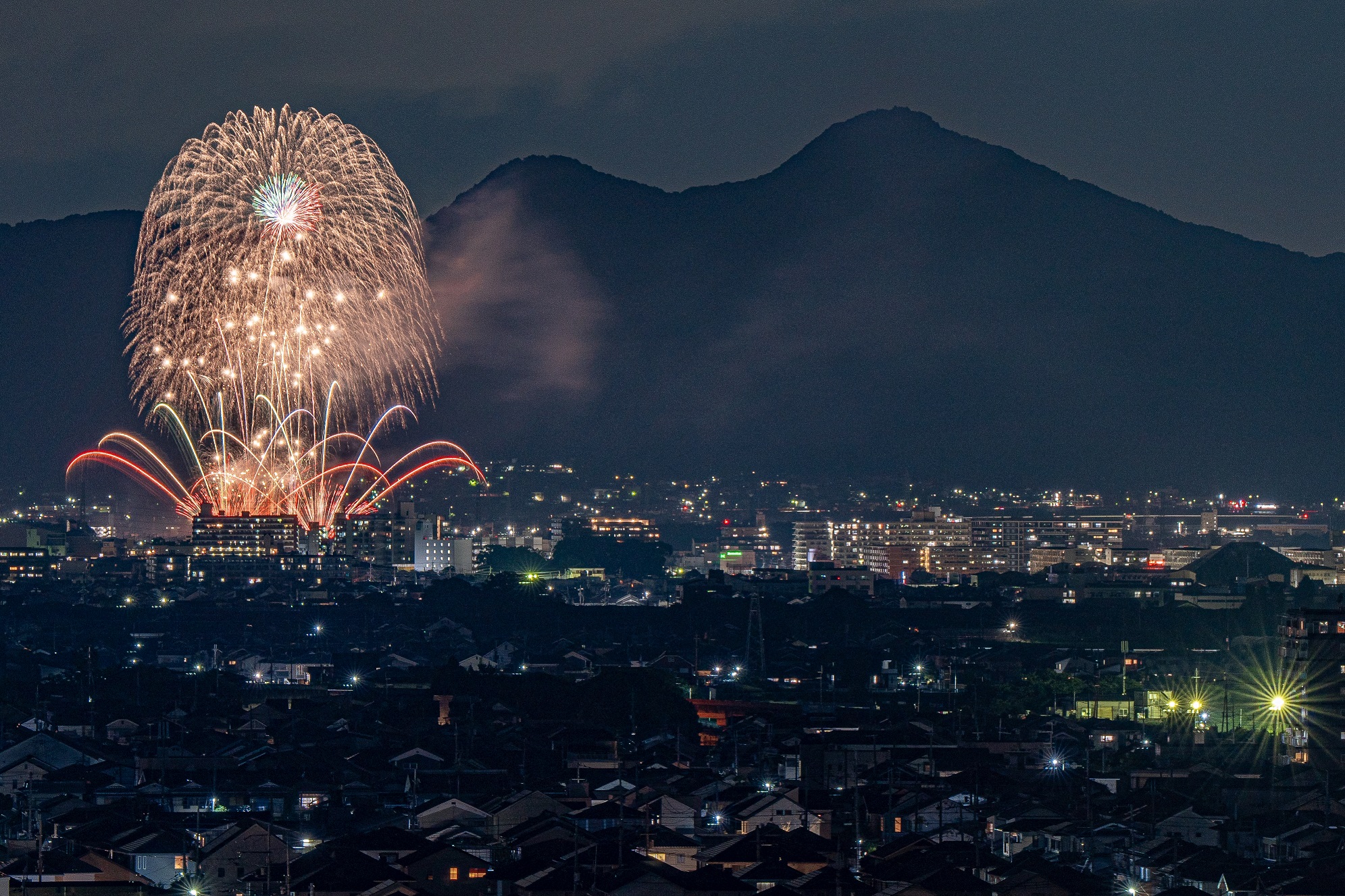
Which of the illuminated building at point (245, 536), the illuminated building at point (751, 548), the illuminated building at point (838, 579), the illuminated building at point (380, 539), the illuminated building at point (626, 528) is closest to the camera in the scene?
the illuminated building at point (838, 579)

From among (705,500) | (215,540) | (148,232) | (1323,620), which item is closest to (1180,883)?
(1323,620)

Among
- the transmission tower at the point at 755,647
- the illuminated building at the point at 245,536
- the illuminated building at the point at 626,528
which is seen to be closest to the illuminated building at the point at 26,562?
the illuminated building at the point at 245,536

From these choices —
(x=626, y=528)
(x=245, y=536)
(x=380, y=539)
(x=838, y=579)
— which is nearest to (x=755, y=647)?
(x=838, y=579)

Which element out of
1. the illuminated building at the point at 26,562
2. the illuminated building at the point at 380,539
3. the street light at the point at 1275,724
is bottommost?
the street light at the point at 1275,724

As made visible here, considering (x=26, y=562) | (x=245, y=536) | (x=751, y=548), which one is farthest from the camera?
(x=751, y=548)

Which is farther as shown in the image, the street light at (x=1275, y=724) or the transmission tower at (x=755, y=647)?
the transmission tower at (x=755, y=647)

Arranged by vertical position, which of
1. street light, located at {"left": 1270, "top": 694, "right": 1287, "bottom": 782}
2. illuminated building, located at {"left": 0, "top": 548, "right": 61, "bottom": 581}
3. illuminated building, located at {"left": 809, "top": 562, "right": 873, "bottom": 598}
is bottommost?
street light, located at {"left": 1270, "top": 694, "right": 1287, "bottom": 782}

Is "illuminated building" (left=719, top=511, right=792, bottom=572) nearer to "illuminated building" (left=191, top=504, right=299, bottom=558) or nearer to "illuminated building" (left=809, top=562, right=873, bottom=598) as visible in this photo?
"illuminated building" (left=809, top=562, right=873, bottom=598)

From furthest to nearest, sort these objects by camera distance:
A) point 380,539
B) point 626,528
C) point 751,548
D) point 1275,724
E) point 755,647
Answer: point 751,548, point 626,528, point 380,539, point 755,647, point 1275,724

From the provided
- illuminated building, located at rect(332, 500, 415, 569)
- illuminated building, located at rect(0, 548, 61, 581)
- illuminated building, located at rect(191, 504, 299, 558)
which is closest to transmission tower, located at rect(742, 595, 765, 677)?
illuminated building, located at rect(191, 504, 299, 558)

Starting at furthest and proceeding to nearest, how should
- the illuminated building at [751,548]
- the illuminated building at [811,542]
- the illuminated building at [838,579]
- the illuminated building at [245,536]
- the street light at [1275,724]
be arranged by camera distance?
1. the illuminated building at [811,542]
2. the illuminated building at [751,548]
3. the illuminated building at [245,536]
4. the illuminated building at [838,579]
5. the street light at [1275,724]

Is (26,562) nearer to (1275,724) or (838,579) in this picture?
(838,579)

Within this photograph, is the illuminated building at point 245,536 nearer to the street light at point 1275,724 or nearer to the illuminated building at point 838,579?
the illuminated building at point 838,579
